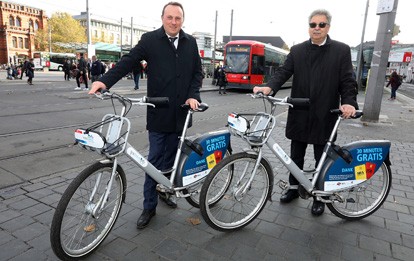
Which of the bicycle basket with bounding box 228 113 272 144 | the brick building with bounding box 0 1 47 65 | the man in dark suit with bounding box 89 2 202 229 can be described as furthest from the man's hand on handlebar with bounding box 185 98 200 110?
the brick building with bounding box 0 1 47 65

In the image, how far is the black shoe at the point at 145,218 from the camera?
10.1 ft

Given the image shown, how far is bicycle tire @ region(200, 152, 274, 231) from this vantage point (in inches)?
114

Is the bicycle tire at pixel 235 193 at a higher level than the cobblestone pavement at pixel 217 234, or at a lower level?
higher

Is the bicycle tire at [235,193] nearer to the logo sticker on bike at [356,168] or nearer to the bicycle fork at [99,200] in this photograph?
the logo sticker on bike at [356,168]

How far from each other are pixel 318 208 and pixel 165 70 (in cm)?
222

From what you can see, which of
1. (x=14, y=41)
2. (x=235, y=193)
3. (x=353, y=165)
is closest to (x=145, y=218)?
(x=235, y=193)

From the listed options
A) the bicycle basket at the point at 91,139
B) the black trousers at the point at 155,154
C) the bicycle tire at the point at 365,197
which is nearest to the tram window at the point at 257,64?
the bicycle tire at the point at 365,197

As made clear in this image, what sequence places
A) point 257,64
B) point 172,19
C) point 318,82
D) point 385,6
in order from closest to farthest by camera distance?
point 172,19 < point 318,82 < point 385,6 < point 257,64

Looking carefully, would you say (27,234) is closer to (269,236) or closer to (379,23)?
(269,236)

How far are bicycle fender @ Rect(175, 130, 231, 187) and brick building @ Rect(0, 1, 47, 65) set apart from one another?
2556 inches

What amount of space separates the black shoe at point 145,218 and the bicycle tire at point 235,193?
23.7 inches

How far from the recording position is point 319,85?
3.39 m

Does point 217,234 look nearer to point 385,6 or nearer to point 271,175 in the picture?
point 271,175

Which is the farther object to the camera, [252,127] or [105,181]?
[252,127]
